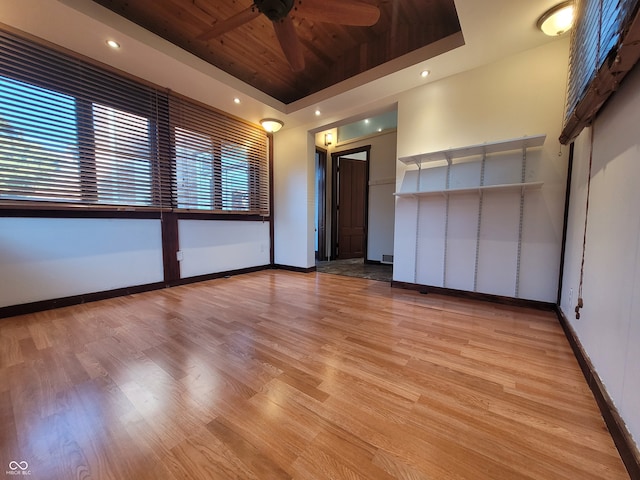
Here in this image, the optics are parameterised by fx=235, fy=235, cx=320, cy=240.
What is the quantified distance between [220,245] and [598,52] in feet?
13.4

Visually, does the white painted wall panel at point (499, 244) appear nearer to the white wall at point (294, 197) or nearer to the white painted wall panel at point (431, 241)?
the white painted wall panel at point (431, 241)

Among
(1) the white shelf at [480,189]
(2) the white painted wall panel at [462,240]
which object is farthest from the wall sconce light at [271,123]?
(2) the white painted wall panel at [462,240]

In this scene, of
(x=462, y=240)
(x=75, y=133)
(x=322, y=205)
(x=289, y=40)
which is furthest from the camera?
(x=322, y=205)

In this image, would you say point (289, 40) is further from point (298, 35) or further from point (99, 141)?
point (99, 141)

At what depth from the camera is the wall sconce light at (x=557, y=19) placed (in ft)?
5.92

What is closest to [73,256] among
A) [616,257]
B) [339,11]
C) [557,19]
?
[339,11]

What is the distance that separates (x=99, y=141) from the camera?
2512 millimetres

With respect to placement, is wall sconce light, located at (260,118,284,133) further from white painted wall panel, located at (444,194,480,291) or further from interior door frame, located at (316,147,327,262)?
white painted wall panel, located at (444,194,480,291)

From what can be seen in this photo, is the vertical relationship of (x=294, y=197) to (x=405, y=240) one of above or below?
above

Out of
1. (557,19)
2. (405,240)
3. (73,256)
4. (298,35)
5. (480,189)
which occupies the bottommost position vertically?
(73,256)

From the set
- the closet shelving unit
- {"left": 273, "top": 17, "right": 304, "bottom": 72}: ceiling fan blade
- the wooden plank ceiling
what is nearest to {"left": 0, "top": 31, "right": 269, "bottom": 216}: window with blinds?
the wooden plank ceiling

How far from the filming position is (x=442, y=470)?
2.66 ft

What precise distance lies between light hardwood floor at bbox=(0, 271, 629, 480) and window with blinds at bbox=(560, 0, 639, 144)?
1.55 m

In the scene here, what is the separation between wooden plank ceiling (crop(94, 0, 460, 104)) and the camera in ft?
7.68
